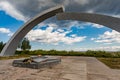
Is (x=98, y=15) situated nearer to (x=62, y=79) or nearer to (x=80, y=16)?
(x=80, y=16)

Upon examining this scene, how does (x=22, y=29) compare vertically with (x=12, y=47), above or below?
above

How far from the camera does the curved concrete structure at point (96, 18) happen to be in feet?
Result: 35.7

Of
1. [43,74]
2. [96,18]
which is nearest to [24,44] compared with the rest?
[96,18]

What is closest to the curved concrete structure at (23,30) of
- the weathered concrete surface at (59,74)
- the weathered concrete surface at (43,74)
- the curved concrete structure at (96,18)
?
the curved concrete structure at (96,18)

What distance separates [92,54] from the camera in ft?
64.4

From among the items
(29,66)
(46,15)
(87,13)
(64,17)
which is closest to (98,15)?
(87,13)

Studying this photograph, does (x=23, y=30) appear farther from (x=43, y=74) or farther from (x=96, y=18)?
(x=43, y=74)

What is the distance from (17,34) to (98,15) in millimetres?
10930

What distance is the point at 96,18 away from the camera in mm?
12039

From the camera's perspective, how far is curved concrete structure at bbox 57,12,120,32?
1087cm

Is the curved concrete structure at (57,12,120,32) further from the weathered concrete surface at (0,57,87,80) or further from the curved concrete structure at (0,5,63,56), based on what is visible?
the weathered concrete surface at (0,57,87,80)

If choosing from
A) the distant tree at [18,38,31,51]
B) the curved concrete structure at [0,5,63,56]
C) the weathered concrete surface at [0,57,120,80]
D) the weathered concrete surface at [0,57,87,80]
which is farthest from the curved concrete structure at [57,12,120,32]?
the distant tree at [18,38,31,51]

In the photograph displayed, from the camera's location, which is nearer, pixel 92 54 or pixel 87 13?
pixel 87 13

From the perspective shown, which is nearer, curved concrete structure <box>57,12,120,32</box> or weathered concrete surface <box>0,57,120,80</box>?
weathered concrete surface <box>0,57,120,80</box>
